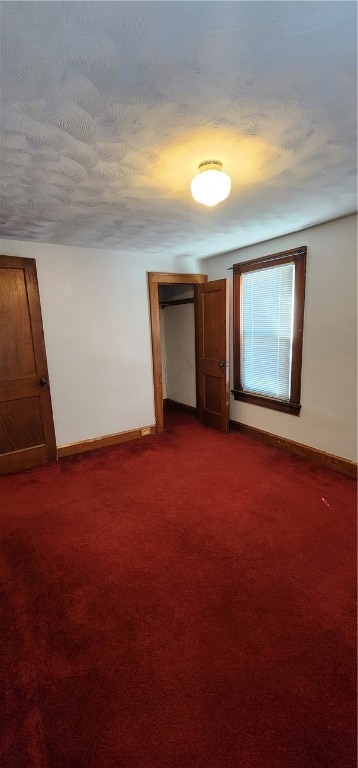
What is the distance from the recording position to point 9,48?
3.22 ft

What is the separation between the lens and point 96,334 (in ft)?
12.1

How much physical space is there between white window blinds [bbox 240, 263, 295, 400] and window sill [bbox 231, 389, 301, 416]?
64 mm

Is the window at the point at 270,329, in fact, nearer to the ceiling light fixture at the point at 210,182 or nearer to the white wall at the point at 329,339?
the white wall at the point at 329,339

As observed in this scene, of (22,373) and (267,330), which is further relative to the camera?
(267,330)

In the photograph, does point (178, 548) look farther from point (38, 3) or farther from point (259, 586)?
point (38, 3)

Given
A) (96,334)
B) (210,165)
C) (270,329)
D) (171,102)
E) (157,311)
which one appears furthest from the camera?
(157,311)

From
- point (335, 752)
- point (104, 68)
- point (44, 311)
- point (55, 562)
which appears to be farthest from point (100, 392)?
point (335, 752)

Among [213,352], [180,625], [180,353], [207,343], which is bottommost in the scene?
[180,625]

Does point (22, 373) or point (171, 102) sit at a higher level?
point (171, 102)

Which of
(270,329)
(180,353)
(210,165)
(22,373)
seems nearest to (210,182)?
(210,165)

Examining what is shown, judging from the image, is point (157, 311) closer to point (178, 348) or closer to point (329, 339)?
point (178, 348)

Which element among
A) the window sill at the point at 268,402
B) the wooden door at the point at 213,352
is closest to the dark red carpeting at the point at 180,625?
the window sill at the point at 268,402

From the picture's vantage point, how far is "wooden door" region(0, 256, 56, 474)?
121 inches

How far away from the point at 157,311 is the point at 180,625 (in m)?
3.27
